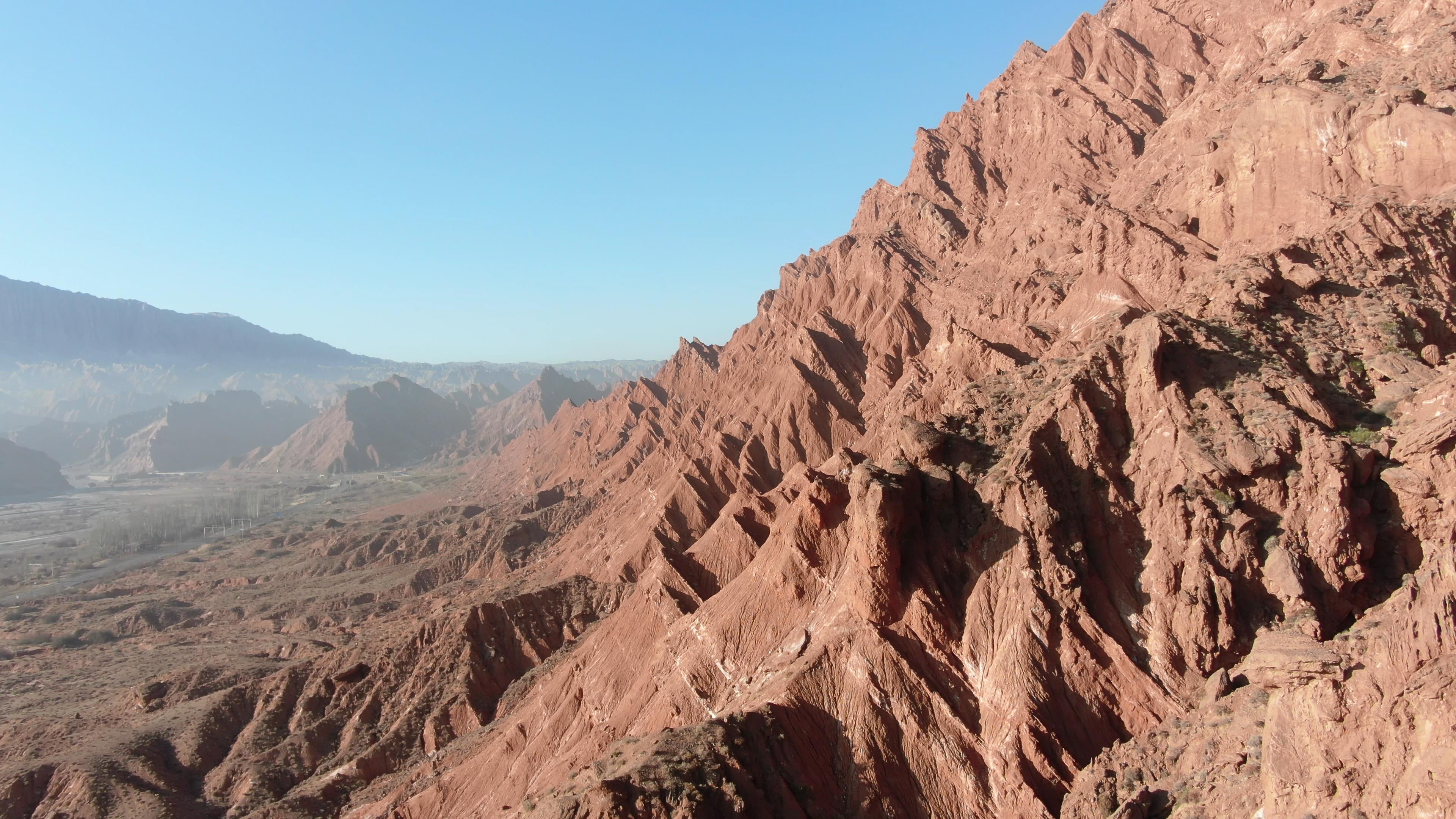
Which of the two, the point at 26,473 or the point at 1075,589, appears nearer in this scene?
the point at 1075,589

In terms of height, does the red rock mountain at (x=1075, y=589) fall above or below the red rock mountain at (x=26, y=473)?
above

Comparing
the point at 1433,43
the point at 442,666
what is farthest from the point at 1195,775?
the point at 1433,43

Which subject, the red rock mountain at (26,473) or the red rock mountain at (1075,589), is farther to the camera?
the red rock mountain at (26,473)

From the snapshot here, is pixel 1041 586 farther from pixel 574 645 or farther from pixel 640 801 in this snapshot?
pixel 574 645

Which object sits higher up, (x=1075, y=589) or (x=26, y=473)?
(x=1075, y=589)
